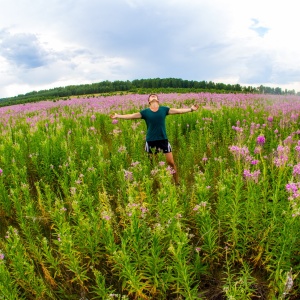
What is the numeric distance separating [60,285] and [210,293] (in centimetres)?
169

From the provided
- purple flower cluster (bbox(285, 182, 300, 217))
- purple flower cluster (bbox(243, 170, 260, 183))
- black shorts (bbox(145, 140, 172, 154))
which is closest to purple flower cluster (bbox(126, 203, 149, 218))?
purple flower cluster (bbox(243, 170, 260, 183))

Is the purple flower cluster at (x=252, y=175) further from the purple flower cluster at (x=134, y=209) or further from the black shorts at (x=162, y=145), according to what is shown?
the black shorts at (x=162, y=145)

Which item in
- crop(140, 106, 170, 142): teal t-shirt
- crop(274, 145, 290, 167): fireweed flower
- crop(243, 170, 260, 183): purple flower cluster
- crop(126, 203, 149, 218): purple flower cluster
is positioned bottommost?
crop(126, 203, 149, 218): purple flower cluster

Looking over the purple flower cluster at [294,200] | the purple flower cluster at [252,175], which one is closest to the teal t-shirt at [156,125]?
the purple flower cluster at [252,175]

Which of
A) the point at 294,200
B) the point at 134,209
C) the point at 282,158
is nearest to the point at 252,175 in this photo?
the point at 282,158

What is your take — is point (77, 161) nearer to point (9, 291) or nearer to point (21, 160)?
point (21, 160)

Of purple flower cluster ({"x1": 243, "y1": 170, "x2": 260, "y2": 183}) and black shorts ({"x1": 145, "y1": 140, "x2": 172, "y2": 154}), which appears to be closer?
purple flower cluster ({"x1": 243, "y1": 170, "x2": 260, "y2": 183})

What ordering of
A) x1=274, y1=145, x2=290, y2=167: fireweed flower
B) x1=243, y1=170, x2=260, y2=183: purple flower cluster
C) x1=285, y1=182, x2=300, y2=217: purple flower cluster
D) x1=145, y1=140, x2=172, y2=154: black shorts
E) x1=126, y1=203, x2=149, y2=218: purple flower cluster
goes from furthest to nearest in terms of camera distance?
x1=145, y1=140, x2=172, y2=154: black shorts, x1=243, y1=170, x2=260, y2=183: purple flower cluster, x1=274, y1=145, x2=290, y2=167: fireweed flower, x1=126, y1=203, x2=149, y2=218: purple flower cluster, x1=285, y1=182, x2=300, y2=217: purple flower cluster

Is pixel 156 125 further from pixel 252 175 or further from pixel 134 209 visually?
pixel 134 209

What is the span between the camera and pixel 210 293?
9.52 feet

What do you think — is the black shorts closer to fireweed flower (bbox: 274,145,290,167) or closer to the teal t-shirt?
the teal t-shirt

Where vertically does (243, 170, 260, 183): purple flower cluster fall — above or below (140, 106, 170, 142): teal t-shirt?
below

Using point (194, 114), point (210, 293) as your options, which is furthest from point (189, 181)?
point (194, 114)

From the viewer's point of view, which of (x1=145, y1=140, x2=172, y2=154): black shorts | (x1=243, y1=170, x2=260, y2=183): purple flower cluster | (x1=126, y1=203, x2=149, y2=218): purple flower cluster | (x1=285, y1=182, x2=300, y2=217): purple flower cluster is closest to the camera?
(x1=285, y1=182, x2=300, y2=217): purple flower cluster
